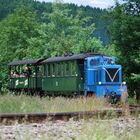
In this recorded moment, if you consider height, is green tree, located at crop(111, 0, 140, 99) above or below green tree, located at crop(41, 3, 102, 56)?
below

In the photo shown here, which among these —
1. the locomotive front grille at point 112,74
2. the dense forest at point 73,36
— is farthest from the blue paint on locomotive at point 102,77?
the dense forest at point 73,36

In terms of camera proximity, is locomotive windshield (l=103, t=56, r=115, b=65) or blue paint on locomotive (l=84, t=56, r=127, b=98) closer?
blue paint on locomotive (l=84, t=56, r=127, b=98)

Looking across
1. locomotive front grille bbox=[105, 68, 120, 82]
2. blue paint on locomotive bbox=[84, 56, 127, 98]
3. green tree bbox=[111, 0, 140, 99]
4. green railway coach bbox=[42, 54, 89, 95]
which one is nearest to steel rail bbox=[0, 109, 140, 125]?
blue paint on locomotive bbox=[84, 56, 127, 98]

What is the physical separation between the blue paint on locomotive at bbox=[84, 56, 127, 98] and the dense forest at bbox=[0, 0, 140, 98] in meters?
0.99

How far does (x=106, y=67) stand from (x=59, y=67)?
4.07m

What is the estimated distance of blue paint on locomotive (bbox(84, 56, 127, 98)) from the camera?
26.1 metres

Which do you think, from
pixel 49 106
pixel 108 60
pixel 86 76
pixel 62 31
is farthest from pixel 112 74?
pixel 62 31

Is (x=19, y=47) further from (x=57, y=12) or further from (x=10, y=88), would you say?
(x=10, y=88)

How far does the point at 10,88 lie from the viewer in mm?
39906

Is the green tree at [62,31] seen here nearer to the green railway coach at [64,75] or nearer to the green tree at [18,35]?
the green tree at [18,35]

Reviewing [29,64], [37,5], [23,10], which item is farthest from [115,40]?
[37,5]

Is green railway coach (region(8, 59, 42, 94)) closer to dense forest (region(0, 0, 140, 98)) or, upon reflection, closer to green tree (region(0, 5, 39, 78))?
dense forest (region(0, 0, 140, 98))

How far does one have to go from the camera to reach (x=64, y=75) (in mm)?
28766

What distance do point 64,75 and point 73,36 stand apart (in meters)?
33.3
